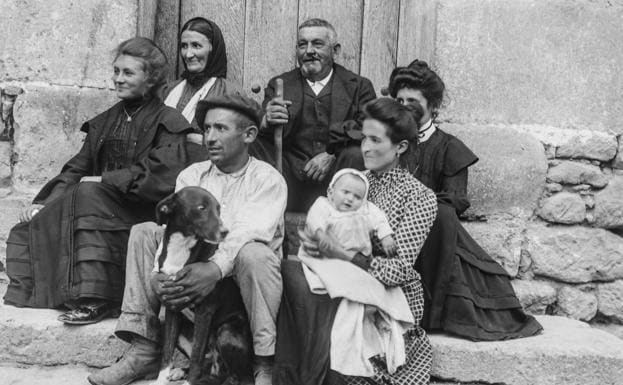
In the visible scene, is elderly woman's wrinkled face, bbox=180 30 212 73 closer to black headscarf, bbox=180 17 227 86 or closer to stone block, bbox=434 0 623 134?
black headscarf, bbox=180 17 227 86

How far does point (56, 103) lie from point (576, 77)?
114 inches

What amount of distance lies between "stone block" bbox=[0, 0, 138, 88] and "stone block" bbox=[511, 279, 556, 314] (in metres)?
2.53

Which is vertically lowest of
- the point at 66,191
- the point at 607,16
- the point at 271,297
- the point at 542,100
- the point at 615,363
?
the point at 615,363

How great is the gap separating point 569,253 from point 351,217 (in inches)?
63.4

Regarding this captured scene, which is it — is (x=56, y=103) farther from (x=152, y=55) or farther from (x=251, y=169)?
(x=251, y=169)

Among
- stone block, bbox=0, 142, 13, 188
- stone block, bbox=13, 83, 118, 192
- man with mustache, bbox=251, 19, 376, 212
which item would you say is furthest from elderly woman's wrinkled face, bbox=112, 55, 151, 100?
stone block, bbox=0, 142, 13, 188

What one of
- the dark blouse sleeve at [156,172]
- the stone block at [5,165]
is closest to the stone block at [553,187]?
the dark blouse sleeve at [156,172]

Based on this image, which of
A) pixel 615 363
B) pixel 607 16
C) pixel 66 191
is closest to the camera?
pixel 615 363

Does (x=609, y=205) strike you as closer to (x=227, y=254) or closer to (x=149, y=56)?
(x=227, y=254)

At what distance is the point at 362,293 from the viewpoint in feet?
11.4

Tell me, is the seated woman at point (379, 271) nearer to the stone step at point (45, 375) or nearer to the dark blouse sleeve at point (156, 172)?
the stone step at point (45, 375)

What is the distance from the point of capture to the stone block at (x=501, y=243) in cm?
454

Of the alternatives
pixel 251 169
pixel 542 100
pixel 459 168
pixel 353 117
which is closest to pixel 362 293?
pixel 251 169

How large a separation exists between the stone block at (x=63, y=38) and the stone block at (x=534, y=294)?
2.53 metres
